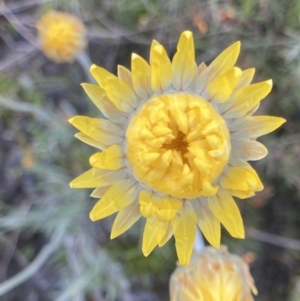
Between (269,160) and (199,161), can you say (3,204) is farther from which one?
(199,161)

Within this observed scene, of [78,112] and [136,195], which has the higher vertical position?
[136,195]

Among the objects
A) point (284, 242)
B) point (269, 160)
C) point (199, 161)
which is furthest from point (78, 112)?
point (199, 161)

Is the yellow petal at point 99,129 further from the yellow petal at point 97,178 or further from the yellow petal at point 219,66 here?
the yellow petal at point 219,66

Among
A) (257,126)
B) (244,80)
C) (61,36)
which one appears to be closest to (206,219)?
(257,126)

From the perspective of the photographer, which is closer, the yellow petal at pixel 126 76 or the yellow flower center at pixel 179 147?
the yellow flower center at pixel 179 147

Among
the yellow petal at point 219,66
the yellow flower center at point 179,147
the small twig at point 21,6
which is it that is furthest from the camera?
the small twig at point 21,6

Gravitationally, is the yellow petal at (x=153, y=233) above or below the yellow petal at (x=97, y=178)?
below

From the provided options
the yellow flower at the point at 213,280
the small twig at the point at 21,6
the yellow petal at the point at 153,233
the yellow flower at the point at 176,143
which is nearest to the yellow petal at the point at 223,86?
the yellow flower at the point at 176,143
